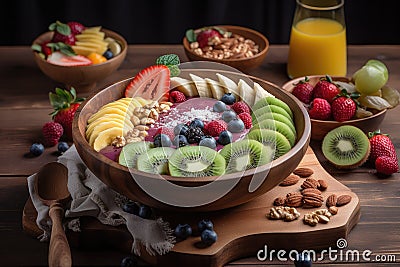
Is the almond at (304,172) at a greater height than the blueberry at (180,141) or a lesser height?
lesser

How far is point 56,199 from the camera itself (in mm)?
1645

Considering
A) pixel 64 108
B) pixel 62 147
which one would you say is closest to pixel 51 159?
pixel 62 147

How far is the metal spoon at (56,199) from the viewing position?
139 centimetres

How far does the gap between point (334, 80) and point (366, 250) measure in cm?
70

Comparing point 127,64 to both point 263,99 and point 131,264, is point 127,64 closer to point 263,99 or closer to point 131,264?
point 263,99

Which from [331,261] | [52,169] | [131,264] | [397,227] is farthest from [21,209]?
[397,227]

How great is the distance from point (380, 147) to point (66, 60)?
3.16ft

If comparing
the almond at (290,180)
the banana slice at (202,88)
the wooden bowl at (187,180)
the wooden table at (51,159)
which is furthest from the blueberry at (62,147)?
the almond at (290,180)

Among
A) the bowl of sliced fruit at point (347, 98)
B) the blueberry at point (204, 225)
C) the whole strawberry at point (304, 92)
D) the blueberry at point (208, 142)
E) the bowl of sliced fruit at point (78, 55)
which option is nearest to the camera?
the blueberry at point (204, 225)

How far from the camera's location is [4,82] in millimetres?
2293

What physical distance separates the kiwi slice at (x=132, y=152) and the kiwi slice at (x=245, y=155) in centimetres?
17

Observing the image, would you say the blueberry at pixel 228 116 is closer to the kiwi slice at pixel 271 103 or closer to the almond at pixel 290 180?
the kiwi slice at pixel 271 103

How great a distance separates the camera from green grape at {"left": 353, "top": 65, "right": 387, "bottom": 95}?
200 centimetres

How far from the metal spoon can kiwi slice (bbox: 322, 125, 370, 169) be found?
0.67m
